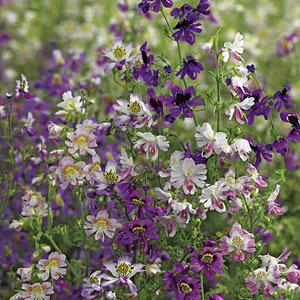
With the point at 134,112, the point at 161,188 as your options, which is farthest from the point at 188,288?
the point at 134,112

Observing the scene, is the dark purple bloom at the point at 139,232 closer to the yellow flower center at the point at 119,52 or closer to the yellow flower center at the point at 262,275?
the yellow flower center at the point at 262,275

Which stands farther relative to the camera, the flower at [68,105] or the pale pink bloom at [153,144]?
the flower at [68,105]

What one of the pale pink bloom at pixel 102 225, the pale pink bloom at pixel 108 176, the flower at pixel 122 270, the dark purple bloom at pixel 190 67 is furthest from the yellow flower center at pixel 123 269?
the dark purple bloom at pixel 190 67

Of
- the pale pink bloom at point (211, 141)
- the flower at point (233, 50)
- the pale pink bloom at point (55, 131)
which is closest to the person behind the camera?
the pale pink bloom at point (211, 141)

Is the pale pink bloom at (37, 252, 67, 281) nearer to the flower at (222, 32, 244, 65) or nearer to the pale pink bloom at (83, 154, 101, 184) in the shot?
the pale pink bloom at (83, 154, 101, 184)

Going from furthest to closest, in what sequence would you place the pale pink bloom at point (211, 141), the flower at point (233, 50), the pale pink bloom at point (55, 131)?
the pale pink bloom at point (55, 131) → the flower at point (233, 50) → the pale pink bloom at point (211, 141)

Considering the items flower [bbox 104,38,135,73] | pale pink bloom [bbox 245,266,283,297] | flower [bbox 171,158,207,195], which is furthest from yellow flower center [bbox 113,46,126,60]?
pale pink bloom [bbox 245,266,283,297]

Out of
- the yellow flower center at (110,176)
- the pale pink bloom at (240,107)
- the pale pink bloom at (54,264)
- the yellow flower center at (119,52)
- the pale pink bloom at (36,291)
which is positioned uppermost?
the pale pink bloom at (240,107)
